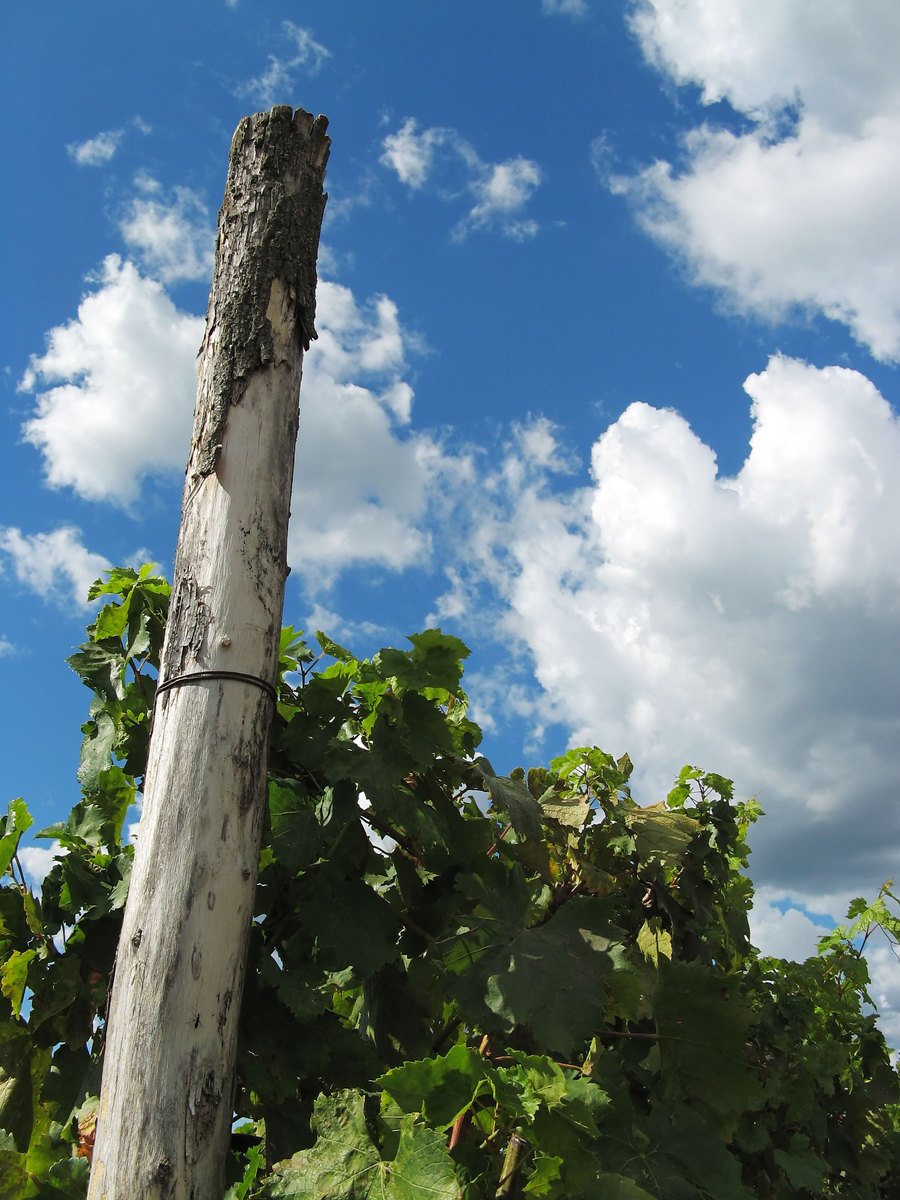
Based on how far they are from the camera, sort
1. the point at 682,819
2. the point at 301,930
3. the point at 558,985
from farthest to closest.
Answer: the point at 682,819 < the point at 301,930 < the point at 558,985

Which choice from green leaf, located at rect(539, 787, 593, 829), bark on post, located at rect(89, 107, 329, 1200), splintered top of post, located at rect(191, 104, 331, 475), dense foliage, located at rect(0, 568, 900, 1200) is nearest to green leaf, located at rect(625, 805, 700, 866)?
dense foliage, located at rect(0, 568, 900, 1200)

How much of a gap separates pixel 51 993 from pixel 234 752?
84 centimetres

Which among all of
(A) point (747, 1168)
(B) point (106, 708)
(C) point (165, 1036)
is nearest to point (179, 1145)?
(C) point (165, 1036)

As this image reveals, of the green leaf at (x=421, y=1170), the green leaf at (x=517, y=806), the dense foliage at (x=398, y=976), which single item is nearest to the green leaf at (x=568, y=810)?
the dense foliage at (x=398, y=976)

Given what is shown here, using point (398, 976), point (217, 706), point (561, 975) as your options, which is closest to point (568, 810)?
point (398, 976)

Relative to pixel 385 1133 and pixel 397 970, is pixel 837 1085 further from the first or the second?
pixel 385 1133

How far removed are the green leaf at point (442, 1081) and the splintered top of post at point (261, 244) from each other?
1.50 m

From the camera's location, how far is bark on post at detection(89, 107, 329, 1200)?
209cm

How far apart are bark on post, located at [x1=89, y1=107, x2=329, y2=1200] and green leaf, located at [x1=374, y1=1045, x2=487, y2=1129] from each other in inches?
19.9

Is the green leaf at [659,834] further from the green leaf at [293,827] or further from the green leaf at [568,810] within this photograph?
the green leaf at [293,827]

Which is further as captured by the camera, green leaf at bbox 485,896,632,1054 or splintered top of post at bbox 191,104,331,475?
splintered top of post at bbox 191,104,331,475

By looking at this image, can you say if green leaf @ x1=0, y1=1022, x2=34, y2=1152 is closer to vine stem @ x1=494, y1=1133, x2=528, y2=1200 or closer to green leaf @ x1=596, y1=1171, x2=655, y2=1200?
vine stem @ x1=494, y1=1133, x2=528, y2=1200

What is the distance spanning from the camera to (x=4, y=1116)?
2617 millimetres

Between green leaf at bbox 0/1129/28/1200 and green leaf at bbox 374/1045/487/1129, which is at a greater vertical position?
green leaf at bbox 374/1045/487/1129
